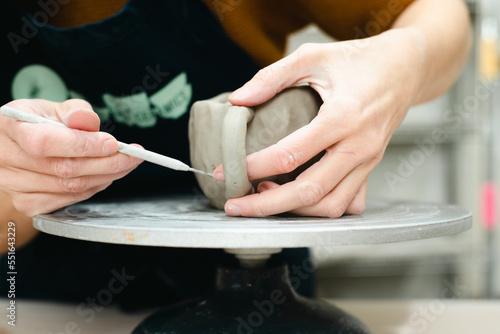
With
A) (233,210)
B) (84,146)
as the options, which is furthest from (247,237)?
(84,146)

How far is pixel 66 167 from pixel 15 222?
37 centimetres

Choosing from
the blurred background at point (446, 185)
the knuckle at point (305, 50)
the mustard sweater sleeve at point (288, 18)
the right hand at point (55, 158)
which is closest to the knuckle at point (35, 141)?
the right hand at point (55, 158)

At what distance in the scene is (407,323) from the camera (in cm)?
83

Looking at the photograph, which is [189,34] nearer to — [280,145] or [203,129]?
[203,129]

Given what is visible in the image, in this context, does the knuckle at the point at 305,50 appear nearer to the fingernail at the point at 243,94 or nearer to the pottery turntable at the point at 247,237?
the fingernail at the point at 243,94

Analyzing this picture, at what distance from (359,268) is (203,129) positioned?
5.06ft

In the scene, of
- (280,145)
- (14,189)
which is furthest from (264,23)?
(14,189)

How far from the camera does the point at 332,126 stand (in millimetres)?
545

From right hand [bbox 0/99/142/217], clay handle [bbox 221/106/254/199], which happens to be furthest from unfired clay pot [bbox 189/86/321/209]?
right hand [bbox 0/99/142/217]

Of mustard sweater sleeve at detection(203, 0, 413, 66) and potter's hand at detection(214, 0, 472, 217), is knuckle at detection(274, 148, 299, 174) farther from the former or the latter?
mustard sweater sleeve at detection(203, 0, 413, 66)

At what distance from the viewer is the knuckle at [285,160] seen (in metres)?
0.54

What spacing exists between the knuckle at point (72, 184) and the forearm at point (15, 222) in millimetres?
243

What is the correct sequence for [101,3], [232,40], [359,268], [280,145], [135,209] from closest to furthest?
[280,145] → [135,209] → [101,3] → [232,40] → [359,268]

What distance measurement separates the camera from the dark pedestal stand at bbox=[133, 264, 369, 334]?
0.55 m
